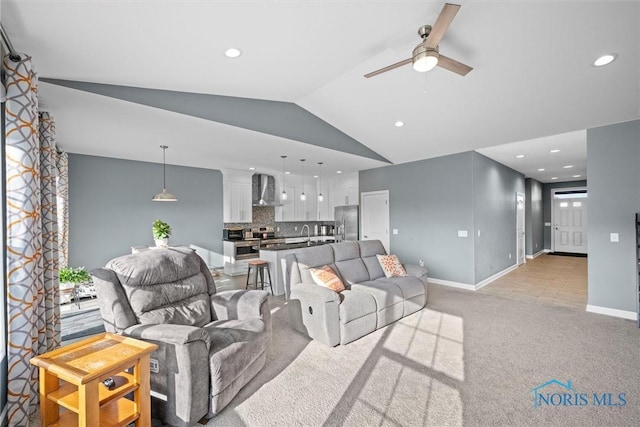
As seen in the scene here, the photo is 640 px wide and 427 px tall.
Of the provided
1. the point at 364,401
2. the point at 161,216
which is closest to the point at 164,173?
the point at 161,216

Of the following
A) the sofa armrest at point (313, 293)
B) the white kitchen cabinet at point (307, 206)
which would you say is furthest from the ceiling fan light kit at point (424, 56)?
the white kitchen cabinet at point (307, 206)

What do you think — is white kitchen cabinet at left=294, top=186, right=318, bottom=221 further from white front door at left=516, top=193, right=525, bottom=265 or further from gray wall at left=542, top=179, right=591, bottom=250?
gray wall at left=542, top=179, right=591, bottom=250

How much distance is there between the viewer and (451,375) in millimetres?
2600

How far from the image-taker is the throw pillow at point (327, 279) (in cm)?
361

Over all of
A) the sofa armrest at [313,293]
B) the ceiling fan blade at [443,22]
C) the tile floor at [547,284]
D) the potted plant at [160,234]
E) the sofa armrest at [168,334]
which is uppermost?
the ceiling fan blade at [443,22]

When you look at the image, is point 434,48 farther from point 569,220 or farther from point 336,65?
point 569,220

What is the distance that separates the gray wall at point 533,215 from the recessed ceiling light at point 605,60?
699cm

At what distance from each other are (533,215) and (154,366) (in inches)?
427

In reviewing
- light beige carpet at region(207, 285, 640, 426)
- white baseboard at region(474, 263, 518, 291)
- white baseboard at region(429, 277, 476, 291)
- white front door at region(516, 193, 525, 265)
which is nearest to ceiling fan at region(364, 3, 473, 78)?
light beige carpet at region(207, 285, 640, 426)

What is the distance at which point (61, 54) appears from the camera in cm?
234

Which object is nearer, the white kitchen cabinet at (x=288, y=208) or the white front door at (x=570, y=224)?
the white kitchen cabinet at (x=288, y=208)

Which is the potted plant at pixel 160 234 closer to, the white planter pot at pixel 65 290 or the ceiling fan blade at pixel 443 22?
the white planter pot at pixel 65 290

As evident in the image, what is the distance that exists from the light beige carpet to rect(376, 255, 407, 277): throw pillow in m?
0.71

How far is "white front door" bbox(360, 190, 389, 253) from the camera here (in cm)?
705
